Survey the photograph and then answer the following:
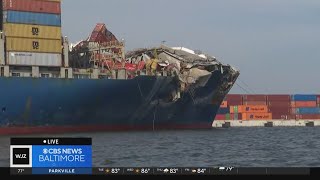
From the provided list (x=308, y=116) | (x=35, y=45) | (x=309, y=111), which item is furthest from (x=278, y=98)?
(x=35, y=45)

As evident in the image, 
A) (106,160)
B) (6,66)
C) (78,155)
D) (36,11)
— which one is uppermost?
(36,11)

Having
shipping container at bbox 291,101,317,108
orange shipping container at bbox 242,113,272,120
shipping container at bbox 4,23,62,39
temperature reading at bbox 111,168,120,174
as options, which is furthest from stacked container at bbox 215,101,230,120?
temperature reading at bbox 111,168,120,174

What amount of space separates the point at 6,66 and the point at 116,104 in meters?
13.3

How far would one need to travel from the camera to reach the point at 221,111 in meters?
131

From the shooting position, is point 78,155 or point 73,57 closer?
point 78,155

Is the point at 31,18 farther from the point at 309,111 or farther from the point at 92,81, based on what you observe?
the point at 309,111

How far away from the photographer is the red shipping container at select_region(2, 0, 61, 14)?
2133 inches

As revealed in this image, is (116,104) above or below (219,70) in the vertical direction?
below

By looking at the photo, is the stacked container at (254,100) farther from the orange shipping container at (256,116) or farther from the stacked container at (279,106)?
the orange shipping container at (256,116)

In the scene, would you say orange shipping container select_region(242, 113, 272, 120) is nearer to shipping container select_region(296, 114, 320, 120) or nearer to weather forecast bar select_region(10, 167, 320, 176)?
shipping container select_region(296, 114, 320, 120)

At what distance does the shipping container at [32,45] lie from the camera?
5409 centimetres
